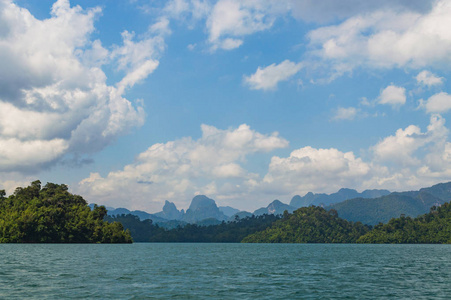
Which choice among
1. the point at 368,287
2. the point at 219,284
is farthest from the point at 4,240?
the point at 368,287

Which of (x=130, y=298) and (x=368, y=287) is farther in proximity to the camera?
(x=368, y=287)

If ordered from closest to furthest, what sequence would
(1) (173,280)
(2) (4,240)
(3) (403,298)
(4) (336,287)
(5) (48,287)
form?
(3) (403,298) < (5) (48,287) < (4) (336,287) < (1) (173,280) < (2) (4,240)

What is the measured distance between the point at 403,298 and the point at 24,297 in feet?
114

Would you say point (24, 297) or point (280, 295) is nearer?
point (24, 297)

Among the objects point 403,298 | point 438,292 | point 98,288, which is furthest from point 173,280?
point 438,292

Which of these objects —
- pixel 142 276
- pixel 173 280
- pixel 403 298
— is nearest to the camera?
pixel 403 298

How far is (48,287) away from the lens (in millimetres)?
41812

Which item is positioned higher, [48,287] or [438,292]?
[48,287]

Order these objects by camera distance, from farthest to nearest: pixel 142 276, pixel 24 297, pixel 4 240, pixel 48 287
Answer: pixel 4 240 → pixel 142 276 → pixel 48 287 → pixel 24 297

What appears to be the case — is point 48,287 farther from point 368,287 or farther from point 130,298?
point 368,287

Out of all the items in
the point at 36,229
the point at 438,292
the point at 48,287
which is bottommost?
the point at 438,292

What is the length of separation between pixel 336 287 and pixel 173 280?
19.9 meters

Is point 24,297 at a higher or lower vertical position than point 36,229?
lower

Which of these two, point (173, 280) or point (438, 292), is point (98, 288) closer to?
point (173, 280)
